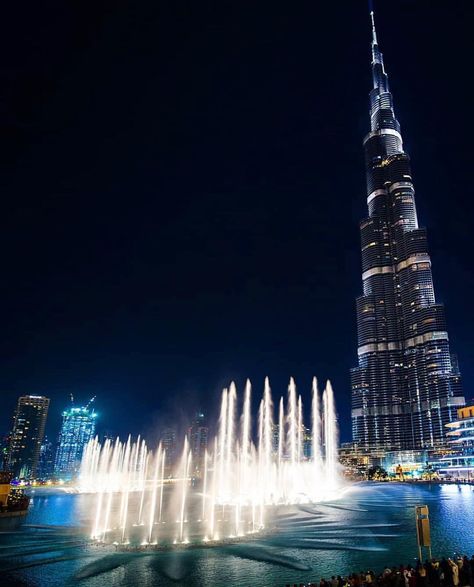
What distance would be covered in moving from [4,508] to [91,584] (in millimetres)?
42128

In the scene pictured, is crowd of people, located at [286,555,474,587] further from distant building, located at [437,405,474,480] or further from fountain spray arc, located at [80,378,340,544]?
distant building, located at [437,405,474,480]

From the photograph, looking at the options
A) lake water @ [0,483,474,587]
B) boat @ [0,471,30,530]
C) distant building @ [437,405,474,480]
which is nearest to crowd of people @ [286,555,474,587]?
lake water @ [0,483,474,587]

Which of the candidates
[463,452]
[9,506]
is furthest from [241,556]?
[463,452]

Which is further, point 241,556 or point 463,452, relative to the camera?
point 463,452

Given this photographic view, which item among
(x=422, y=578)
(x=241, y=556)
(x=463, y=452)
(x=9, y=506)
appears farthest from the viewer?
(x=463, y=452)

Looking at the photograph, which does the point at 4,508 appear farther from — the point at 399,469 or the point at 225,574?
the point at 399,469

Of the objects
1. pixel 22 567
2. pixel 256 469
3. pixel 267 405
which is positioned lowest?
pixel 22 567

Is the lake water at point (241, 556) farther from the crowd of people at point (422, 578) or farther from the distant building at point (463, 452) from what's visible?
the distant building at point (463, 452)

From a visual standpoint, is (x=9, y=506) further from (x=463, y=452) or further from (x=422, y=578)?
(x=463, y=452)

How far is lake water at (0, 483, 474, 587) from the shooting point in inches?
1037

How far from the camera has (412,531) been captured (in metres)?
40.0

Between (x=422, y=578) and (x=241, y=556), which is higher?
(x=422, y=578)

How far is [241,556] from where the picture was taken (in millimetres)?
30688

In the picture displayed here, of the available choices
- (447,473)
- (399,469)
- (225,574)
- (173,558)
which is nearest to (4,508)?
(173,558)
